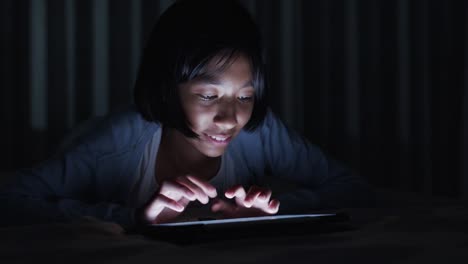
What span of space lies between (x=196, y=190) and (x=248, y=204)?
4.5 inches

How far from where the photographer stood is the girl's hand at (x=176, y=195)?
0.94 meters

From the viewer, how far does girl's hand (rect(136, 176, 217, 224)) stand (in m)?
0.94

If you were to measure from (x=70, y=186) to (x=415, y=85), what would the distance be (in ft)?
6.62

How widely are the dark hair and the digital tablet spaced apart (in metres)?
0.53

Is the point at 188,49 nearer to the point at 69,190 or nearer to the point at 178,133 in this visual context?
the point at 178,133

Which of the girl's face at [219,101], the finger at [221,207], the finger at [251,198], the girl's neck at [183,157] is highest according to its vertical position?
the girl's face at [219,101]

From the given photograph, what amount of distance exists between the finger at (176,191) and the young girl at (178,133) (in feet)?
0.58

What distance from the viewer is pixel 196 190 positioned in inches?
37.2

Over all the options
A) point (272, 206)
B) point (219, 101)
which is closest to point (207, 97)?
point (219, 101)

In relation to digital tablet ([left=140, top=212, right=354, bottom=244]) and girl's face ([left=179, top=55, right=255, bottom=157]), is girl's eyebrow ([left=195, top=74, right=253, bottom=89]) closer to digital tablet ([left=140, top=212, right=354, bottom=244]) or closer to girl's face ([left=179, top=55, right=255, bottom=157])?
girl's face ([left=179, top=55, right=255, bottom=157])

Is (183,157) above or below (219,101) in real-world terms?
below

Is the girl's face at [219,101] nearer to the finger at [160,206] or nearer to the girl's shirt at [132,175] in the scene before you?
the girl's shirt at [132,175]

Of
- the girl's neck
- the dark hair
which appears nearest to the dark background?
the girl's neck

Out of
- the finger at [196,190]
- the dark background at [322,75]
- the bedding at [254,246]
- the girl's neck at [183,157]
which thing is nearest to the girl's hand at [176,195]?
the finger at [196,190]
